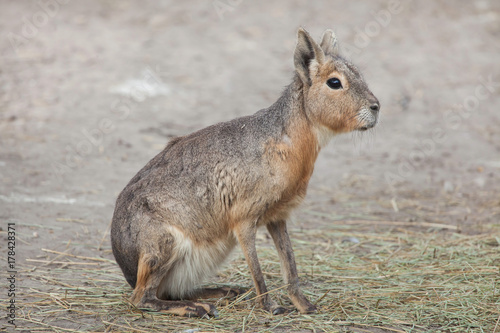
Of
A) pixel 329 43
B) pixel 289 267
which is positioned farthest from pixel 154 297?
pixel 329 43

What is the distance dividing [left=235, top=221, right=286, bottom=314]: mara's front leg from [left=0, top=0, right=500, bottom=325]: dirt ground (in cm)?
155

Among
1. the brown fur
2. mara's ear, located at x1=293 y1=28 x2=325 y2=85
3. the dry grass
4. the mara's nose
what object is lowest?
the dry grass

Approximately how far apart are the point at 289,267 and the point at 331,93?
118 centimetres

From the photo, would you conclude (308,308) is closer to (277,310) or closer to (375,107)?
(277,310)

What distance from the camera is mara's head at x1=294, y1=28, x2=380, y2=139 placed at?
409cm

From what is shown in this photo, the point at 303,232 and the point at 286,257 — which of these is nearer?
the point at 286,257

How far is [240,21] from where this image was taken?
1088 cm

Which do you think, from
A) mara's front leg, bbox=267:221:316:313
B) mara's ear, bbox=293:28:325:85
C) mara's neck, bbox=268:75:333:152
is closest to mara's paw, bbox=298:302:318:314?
mara's front leg, bbox=267:221:316:313

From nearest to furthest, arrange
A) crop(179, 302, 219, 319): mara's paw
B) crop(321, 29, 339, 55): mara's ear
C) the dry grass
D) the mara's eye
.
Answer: the dry grass, crop(179, 302, 219, 319): mara's paw, the mara's eye, crop(321, 29, 339, 55): mara's ear

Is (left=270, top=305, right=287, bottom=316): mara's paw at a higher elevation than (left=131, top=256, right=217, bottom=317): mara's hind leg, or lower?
lower

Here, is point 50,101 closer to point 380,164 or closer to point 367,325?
point 380,164

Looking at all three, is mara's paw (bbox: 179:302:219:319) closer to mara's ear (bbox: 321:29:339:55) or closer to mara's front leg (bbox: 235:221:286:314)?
mara's front leg (bbox: 235:221:286:314)

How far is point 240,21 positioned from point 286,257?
726cm

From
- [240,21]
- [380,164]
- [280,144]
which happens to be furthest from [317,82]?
[240,21]
